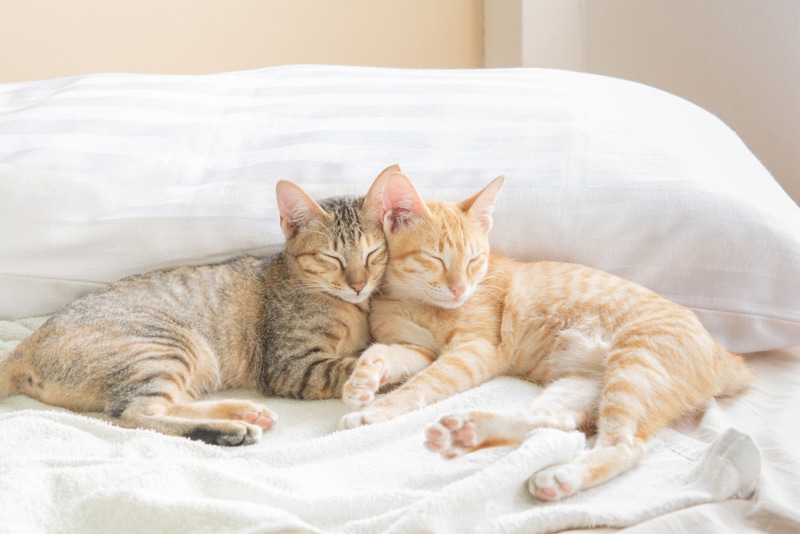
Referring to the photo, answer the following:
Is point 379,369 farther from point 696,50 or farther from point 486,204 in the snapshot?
point 696,50

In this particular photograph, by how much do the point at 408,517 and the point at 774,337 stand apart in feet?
3.45

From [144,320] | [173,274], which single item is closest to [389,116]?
[173,274]

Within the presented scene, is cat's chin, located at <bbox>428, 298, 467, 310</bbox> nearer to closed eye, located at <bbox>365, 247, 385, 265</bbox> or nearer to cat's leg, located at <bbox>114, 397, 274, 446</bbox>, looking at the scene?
closed eye, located at <bbox>365, 247, 385, 265</bbox>

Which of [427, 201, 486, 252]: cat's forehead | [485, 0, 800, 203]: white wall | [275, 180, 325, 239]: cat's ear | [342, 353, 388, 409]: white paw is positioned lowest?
[342, 353, 388, 409]: white paw

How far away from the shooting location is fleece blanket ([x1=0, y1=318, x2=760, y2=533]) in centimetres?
107

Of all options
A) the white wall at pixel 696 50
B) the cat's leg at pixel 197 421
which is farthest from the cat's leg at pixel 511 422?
the white wall at pixel 696 50

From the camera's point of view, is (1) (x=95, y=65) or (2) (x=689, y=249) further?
(1) (x=95, y=65)

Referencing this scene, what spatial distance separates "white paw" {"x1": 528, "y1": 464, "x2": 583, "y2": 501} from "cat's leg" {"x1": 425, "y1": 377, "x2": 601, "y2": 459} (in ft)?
0.40

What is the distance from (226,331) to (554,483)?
0.85 meters

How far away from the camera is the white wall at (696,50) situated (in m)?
2.58

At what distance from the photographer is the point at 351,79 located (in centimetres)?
215

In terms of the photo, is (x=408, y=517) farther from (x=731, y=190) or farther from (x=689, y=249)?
(x=731, y=190)

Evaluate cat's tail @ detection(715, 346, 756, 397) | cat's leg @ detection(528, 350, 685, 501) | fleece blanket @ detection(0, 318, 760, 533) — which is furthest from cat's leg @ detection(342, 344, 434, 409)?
cat's tail @ detection(715, 346, 756, 397)

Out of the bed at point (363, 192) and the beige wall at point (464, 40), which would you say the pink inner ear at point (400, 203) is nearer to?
the bed at point (363, 192)
